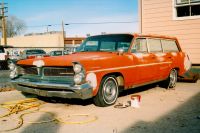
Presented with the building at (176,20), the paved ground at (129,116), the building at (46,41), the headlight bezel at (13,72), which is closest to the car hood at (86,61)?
the headlight bezel at (13,72)

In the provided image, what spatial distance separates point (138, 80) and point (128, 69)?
552 millimetres

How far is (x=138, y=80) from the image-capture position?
7.17 m

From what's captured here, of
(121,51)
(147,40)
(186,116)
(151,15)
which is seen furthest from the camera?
(151,15)

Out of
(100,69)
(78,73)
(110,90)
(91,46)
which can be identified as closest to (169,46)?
(91,46)

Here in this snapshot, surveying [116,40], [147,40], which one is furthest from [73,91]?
[147,40]

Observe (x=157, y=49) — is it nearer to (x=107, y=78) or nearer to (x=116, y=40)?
(x=116, y=40)

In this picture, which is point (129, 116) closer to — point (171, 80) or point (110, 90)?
point (110, 90)

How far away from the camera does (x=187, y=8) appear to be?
1102cm

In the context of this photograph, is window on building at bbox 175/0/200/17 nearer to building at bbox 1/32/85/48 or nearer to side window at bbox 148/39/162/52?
side window at bbox 148/39/162/52

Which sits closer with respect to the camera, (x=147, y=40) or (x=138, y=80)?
(x=138, y=80)

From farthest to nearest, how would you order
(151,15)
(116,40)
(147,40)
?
(151,15)
(147,40)
(116,40)

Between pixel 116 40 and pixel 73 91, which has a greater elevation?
pixel 116 40

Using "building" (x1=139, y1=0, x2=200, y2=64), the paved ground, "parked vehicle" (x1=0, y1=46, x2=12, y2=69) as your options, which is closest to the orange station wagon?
the paved ground

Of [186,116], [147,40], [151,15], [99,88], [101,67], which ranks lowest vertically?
[186,116]
